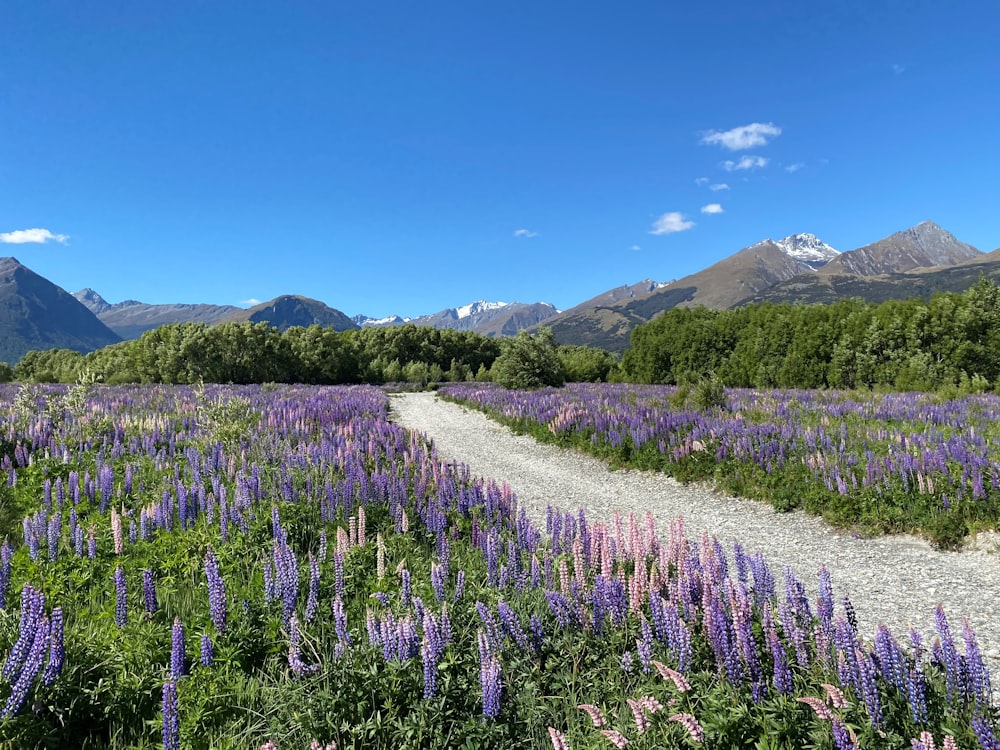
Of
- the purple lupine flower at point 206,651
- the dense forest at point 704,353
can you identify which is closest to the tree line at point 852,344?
the dense forest at point 704,353

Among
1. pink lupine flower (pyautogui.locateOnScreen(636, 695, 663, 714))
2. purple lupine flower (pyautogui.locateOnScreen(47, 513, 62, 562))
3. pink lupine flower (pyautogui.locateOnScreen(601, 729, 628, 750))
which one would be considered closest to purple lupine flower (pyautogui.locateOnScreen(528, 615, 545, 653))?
pink lupine flower (pyautogui.locateOnScreen(636, 695, 663, 714))

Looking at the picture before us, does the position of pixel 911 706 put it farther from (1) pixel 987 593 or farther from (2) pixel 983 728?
(1) pixel 987 593

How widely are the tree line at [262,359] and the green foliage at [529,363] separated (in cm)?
10

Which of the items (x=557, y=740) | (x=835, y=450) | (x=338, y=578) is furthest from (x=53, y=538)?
(x=835, y=450)

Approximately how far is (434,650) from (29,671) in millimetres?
1997

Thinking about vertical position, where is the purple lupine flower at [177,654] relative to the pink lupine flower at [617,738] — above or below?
above

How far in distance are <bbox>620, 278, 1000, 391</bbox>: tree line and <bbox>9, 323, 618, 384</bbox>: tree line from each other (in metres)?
11.7

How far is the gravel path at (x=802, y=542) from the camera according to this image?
5.32m

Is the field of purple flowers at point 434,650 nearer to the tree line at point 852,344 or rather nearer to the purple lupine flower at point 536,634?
the purple lupine flower at point 536,634

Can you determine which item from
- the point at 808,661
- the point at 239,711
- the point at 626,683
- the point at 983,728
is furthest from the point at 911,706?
the point at 239,711

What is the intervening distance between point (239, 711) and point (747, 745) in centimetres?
289

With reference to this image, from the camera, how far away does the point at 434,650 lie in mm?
3039

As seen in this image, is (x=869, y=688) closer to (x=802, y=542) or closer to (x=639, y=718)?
(x=639, y=718)

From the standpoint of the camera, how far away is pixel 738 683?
119 inches
